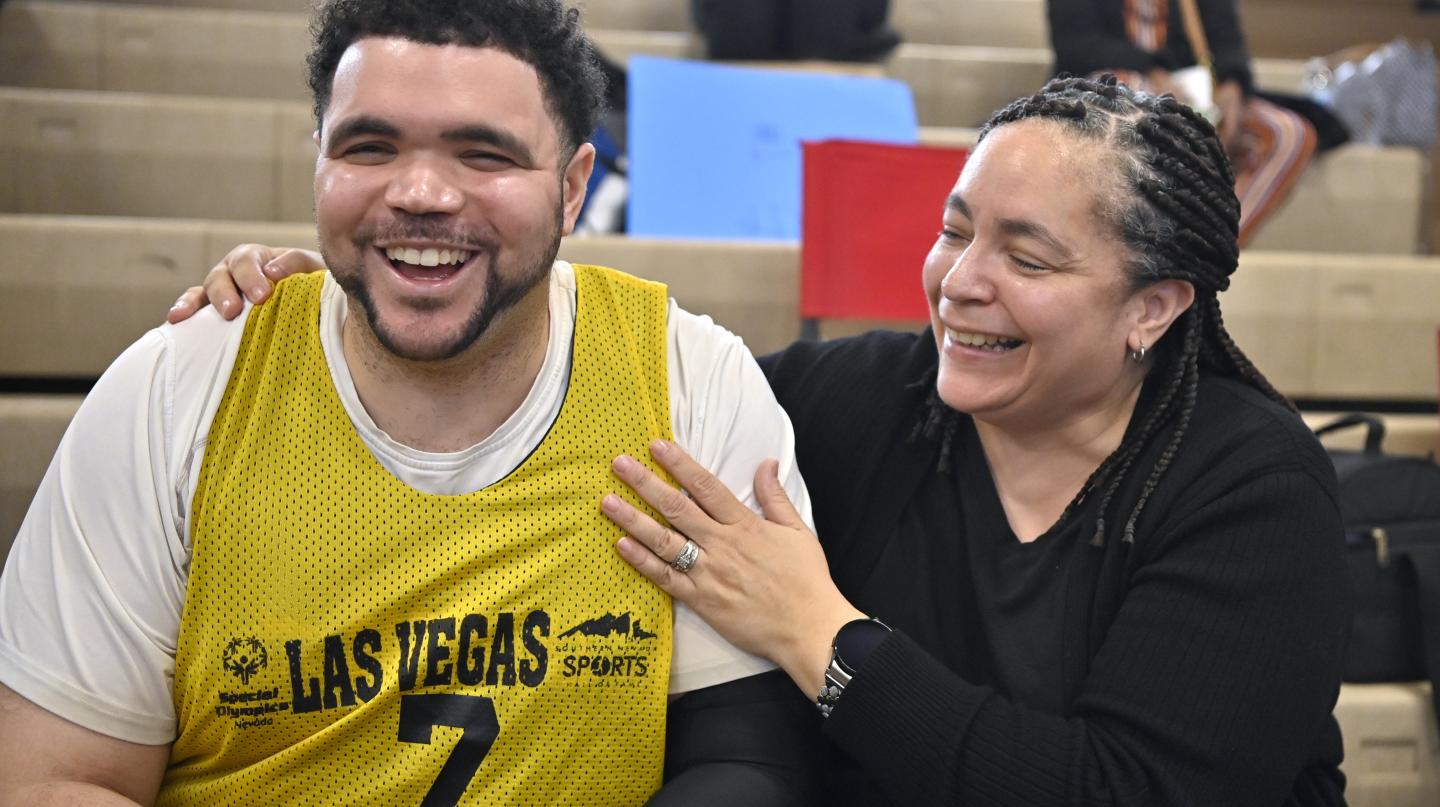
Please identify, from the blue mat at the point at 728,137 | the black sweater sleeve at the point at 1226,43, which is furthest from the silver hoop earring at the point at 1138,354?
the black sweater sleeve at the point at 1226,43

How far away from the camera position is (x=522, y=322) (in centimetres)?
117

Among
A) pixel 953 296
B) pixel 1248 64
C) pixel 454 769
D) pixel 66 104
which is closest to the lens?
pixel 454 769

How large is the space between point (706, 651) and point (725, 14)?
81.8 inches

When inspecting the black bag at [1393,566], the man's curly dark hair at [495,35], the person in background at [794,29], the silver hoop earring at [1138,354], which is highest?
the person in background at [794,29]

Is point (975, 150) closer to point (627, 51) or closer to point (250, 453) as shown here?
point (250, 453)

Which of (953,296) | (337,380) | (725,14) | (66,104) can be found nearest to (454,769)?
(337,380)

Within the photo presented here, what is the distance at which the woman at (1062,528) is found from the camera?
1.16 metres

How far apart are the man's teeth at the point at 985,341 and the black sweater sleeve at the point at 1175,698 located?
0.23 meters

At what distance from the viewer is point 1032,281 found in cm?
124

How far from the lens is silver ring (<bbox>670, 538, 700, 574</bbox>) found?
1.18 m

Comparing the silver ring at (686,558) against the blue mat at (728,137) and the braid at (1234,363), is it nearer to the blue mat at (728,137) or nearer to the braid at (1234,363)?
the braid at (1234,363)

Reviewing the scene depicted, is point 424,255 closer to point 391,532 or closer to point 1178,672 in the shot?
point 391,532

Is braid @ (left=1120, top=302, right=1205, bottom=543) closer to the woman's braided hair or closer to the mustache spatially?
the woman's braided hair

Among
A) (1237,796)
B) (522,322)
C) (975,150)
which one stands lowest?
(1237,796)
